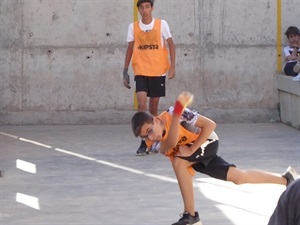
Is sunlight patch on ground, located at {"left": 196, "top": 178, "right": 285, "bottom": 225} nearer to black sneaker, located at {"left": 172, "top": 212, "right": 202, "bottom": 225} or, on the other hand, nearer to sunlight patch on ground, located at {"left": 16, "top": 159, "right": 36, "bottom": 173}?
black sneaker, located at {"left": 172, "top": 212, "right": 202, "bottom": 225}

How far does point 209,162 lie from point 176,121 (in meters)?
0.76

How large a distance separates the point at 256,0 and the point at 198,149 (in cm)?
795

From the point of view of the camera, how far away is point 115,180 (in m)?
9.55

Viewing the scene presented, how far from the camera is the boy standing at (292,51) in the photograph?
14070 mm

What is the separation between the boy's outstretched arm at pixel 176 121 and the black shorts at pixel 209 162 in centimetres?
36

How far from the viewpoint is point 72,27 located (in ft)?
48.0

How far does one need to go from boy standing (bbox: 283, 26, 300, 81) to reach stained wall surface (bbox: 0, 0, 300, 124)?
38 centimetres

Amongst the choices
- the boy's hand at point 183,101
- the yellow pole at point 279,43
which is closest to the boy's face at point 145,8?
the yellow pole at point 279,43

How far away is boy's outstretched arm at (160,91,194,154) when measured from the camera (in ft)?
20.9

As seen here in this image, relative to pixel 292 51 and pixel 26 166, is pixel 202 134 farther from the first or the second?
pixel 292 51

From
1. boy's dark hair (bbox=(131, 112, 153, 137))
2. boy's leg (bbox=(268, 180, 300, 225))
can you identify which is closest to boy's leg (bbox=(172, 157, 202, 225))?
boy's dark hair (bbox=(131, 112, 153, 137))

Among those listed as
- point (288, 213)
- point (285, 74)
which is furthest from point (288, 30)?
point (288, 213)

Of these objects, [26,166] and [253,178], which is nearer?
[253,178]

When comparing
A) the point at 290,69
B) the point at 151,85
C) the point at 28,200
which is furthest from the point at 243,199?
the point at 290,69
